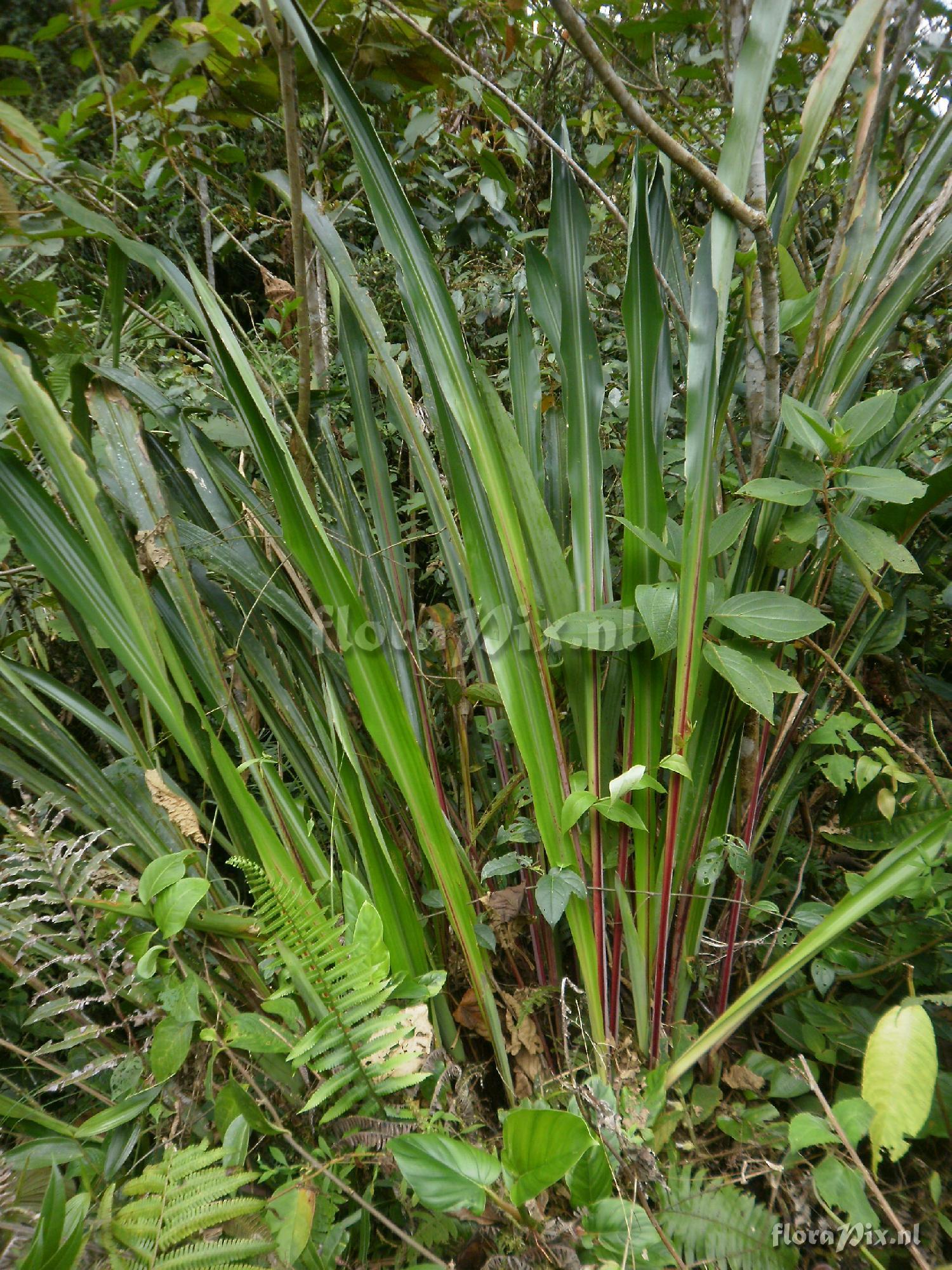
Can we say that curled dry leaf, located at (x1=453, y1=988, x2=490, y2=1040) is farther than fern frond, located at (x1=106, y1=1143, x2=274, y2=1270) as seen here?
Yes

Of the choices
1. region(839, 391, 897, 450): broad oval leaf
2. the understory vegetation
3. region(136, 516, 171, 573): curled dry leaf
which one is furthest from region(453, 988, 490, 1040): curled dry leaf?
region(839, 391, 897, 450): broad oval leaf

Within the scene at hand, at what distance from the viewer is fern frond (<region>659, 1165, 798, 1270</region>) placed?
0.57 metres

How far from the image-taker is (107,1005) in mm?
862

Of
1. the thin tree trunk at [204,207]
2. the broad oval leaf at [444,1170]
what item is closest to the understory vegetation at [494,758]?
the broad oval leaf at [444,1170]

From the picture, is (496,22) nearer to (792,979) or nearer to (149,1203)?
(792,979)

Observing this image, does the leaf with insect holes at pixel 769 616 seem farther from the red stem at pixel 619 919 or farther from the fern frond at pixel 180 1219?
the fern frond at pixel 180 1219

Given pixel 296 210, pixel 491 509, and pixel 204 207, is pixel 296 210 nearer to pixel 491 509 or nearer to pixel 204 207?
pixel 491 509

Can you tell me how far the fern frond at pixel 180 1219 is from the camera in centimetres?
51

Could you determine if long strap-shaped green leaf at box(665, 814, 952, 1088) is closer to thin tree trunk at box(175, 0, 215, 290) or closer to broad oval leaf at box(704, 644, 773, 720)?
broad oval leaf at box(704, 644, 773, 720)

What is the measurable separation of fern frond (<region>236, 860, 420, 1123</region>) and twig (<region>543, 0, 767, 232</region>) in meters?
0.74

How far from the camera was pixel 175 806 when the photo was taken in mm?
754

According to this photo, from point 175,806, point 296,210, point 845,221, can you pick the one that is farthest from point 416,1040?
point 845,221

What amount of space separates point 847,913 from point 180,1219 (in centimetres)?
62

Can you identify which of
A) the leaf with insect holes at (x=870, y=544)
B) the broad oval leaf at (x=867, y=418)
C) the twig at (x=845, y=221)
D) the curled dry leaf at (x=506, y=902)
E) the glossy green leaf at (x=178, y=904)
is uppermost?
the twig at (x=845, y=221)
